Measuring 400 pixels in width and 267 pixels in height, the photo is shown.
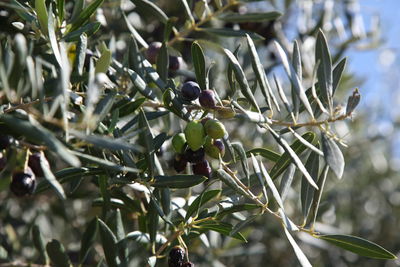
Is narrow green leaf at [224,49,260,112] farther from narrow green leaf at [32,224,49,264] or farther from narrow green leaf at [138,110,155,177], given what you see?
narrow green leaf at [32,224,49,264]

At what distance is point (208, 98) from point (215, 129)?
0.23ft

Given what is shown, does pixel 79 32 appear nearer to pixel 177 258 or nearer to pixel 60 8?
pixel 60 8

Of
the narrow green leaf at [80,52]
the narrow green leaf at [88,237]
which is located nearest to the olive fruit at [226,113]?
the narrow green leaf at [80,52]

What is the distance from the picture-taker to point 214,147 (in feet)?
4.53

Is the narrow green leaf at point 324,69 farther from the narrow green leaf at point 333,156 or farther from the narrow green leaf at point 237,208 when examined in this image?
the narrow green leaf at point 237,208

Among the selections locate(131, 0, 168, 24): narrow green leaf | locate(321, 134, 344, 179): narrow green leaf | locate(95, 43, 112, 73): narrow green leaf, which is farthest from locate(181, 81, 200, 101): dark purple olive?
locate(131, 0, 168, 24): narrow green leaf

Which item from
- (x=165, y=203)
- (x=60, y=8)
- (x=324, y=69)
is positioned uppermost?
(x=60, y=8)

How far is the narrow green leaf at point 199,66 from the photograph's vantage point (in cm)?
138

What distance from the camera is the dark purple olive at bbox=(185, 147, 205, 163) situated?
1.38 meters

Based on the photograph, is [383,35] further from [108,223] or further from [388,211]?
[108,223]

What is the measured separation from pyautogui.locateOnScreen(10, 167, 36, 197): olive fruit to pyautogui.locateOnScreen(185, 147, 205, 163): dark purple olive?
14.3 inches

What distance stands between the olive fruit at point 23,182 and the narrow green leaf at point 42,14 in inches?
12.9

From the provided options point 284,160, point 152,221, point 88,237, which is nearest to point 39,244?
point 88,237

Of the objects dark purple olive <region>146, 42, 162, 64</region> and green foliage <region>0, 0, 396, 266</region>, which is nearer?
green foliage <region>0, 0, 396, 266</region>
